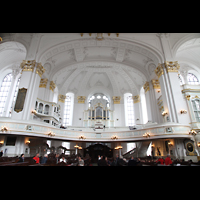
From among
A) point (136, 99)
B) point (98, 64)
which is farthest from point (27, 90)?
point (136, 99)

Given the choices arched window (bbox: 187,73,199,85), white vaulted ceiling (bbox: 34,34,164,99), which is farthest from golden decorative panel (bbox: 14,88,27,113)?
arched window (bbox: 187,73,199,85)

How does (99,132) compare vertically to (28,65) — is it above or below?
below

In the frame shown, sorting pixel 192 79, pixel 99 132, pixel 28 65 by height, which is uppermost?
pixel 192 79

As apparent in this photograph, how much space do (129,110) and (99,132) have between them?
34.8 feet

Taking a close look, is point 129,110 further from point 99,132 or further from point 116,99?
point 99,132

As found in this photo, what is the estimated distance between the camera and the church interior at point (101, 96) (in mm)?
13906

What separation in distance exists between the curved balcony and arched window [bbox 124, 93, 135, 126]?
8.52 metres

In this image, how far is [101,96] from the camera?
28.8 meters

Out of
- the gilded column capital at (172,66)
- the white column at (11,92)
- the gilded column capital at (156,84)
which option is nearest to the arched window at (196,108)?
the gilded column capital at (172,66)

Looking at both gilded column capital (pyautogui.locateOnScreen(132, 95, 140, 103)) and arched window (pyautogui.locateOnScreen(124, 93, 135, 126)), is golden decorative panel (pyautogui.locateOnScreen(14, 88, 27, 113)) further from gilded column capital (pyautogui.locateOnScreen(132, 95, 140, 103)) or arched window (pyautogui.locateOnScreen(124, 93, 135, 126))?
gilded column capital (pyautogui.locateOnScreen(132, 95, 140, 103))

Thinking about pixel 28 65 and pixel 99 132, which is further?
pixel 99 132
